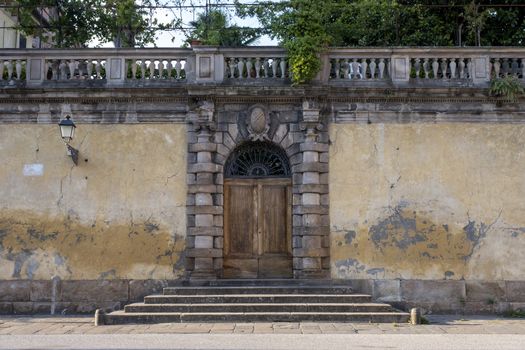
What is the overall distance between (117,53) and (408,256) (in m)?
8.01

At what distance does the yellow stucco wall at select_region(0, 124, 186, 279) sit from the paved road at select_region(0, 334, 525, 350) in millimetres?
3801

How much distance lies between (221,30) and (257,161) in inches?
185

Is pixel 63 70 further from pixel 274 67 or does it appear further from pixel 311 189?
pixel 311 189

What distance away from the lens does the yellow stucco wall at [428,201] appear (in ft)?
46.3

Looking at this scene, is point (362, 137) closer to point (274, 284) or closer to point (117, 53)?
point (274, 284)

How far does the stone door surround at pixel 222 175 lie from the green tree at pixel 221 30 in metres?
3.41

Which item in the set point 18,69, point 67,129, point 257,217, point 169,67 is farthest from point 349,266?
point 18,69

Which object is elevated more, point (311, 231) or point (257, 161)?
point (257, 161)

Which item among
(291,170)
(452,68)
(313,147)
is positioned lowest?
(291,170)

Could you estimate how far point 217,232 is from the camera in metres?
14.2

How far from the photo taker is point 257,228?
47.8 ft

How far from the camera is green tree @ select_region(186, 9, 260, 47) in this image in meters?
17.3

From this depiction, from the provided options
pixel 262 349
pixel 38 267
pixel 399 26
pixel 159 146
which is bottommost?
pixel 262 349

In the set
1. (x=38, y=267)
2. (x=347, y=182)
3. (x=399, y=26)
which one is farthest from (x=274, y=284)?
(x=399, y=26)
